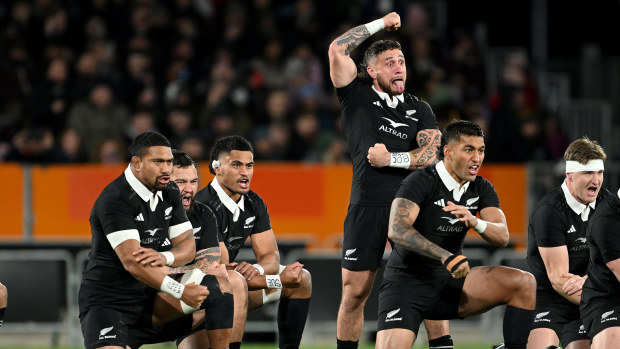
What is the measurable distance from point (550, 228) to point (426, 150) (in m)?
1.15

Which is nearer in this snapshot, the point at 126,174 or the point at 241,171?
the point at 126,174

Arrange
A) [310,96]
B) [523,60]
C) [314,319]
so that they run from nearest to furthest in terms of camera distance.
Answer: [314,319], [310,96], [523,60]

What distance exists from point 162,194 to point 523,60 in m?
10.9

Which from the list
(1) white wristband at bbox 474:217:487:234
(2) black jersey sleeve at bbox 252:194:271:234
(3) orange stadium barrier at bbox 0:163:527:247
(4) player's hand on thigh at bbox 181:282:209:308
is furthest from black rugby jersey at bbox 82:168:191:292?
(3) orange stadium barrier at bbox 0:163:527:247

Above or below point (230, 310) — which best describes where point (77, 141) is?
above

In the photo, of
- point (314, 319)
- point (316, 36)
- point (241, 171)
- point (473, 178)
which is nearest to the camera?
point (473, 178)

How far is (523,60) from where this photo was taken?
58.9ft

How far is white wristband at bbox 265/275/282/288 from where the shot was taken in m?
8.72

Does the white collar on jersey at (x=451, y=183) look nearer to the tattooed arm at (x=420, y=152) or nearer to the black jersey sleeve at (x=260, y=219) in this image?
the tattooed arm at (x=420, y=152)

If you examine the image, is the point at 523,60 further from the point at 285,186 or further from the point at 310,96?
the point at 285,186

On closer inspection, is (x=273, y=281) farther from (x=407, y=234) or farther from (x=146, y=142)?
(x=146, y=142)

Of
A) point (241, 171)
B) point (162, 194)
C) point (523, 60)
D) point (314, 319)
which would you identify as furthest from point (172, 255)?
point (523, 60)

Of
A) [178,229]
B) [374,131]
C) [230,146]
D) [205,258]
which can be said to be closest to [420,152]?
[374,131]

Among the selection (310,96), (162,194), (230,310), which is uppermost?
(310,96)
